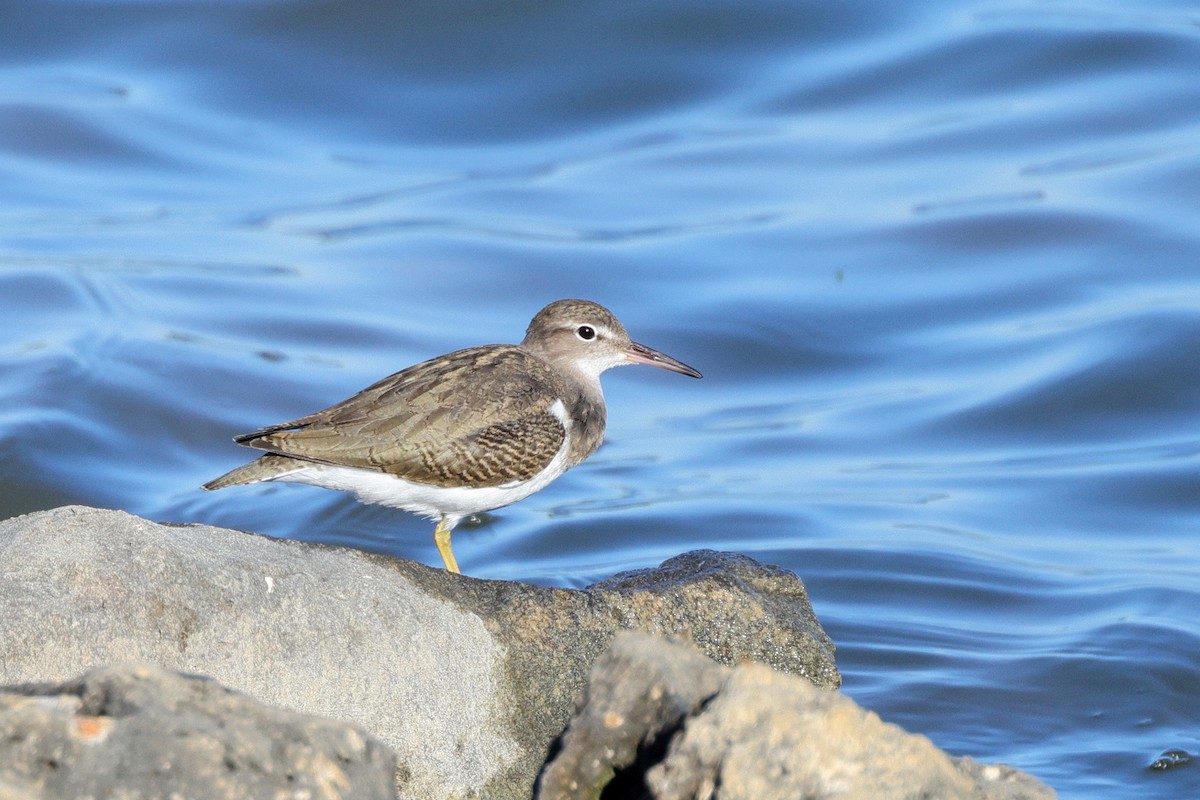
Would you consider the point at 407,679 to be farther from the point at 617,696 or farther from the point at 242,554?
the point at 617,696

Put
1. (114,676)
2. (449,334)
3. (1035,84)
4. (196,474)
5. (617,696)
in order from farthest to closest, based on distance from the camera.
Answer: (1035,84) < (449,334) < (196,474) < (617,696) < (114,676)

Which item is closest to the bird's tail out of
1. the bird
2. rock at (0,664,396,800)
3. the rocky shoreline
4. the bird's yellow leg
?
the bird

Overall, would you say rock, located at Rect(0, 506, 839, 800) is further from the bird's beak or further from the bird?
the bird's beak

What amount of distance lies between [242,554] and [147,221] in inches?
457

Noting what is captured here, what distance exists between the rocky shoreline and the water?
2.87 metres

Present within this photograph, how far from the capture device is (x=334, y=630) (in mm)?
5137

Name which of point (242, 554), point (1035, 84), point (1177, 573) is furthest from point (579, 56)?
point (242, 554)

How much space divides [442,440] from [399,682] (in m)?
2.22

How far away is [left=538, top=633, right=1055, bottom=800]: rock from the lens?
11.0 feet

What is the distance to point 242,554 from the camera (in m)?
5.30

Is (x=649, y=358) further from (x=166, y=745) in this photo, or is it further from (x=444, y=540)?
(x=166, y=745)

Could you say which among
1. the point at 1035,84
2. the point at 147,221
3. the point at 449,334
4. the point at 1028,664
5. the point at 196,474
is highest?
the point at 1035,84

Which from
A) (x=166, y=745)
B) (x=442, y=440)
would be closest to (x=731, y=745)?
(x=166, y=745)

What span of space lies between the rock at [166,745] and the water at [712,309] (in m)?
5.04
